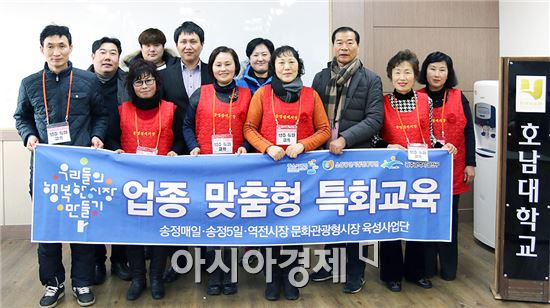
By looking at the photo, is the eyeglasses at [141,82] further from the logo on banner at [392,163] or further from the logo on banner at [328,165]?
the logo on banner at [392,163]

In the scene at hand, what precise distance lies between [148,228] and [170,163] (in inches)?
14.8

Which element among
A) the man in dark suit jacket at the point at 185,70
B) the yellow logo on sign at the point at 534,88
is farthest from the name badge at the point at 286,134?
the yellow logo on sign at the point at 534,88

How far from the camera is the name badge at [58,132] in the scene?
2.82 meters

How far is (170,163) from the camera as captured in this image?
2852 millimetres

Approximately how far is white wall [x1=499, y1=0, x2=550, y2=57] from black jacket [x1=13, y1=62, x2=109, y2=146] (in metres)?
3.18

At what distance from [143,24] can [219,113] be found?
1723mm

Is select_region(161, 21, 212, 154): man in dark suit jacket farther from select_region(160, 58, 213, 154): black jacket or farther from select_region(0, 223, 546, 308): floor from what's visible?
select_region(0, 223, 546, 308): floor

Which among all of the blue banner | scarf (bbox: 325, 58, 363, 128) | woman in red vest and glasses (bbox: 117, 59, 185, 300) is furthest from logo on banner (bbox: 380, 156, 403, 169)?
woman in red vest and glasses (bbox: 117, 59, 185, 300)

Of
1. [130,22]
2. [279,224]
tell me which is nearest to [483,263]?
[279,224]

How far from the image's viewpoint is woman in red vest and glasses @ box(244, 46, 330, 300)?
282 cm

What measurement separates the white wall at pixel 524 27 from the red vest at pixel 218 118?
94.9 inches

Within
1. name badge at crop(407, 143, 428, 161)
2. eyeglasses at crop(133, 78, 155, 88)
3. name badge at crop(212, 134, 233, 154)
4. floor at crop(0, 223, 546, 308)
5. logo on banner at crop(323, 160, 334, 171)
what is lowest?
floor at crop(0, 223, 546, 308)

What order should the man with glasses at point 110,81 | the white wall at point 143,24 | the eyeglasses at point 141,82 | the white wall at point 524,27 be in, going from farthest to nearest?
the white wall at point 143,24
the white wall at point 524,27
the man with glasses at point 110,81
the eyeglasses at point 141,82

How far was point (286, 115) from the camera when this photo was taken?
285cm
